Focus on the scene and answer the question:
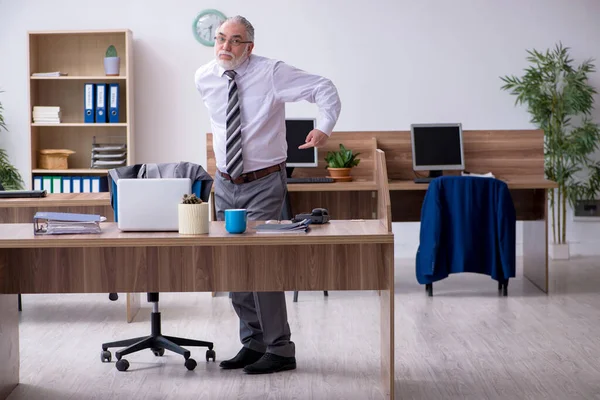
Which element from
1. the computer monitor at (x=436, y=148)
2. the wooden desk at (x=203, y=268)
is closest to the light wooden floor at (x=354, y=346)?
the wooden desk at (x=203, y=268)

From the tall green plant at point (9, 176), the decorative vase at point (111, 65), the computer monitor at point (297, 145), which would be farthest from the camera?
the decorative vase at point (111, 65)

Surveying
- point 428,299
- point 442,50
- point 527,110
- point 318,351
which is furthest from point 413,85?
point 318,351

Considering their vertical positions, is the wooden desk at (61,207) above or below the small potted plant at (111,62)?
below

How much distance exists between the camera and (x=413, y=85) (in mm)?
6789

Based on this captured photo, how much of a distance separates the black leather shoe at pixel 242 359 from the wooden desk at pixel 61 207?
1.03 m

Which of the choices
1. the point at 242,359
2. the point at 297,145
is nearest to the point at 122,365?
the point at 242,359

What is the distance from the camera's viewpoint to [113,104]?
6.57 m

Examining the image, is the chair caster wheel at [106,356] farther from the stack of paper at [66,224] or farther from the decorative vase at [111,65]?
the decorative vase at [111,65]

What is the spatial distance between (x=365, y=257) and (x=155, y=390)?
1.05m

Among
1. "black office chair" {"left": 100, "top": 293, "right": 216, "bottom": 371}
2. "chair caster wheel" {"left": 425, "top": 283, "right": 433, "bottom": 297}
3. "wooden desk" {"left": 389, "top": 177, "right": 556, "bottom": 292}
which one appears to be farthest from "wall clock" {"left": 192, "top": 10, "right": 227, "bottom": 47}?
"black office chair" {"left": 100, "top": 293, "right": 216, "bottom": 371}

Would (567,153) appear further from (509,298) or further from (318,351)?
(318,351)

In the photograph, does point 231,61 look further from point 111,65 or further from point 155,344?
point 111,65

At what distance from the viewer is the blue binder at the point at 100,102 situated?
6559 mm

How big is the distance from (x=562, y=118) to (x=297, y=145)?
2.27 meters
